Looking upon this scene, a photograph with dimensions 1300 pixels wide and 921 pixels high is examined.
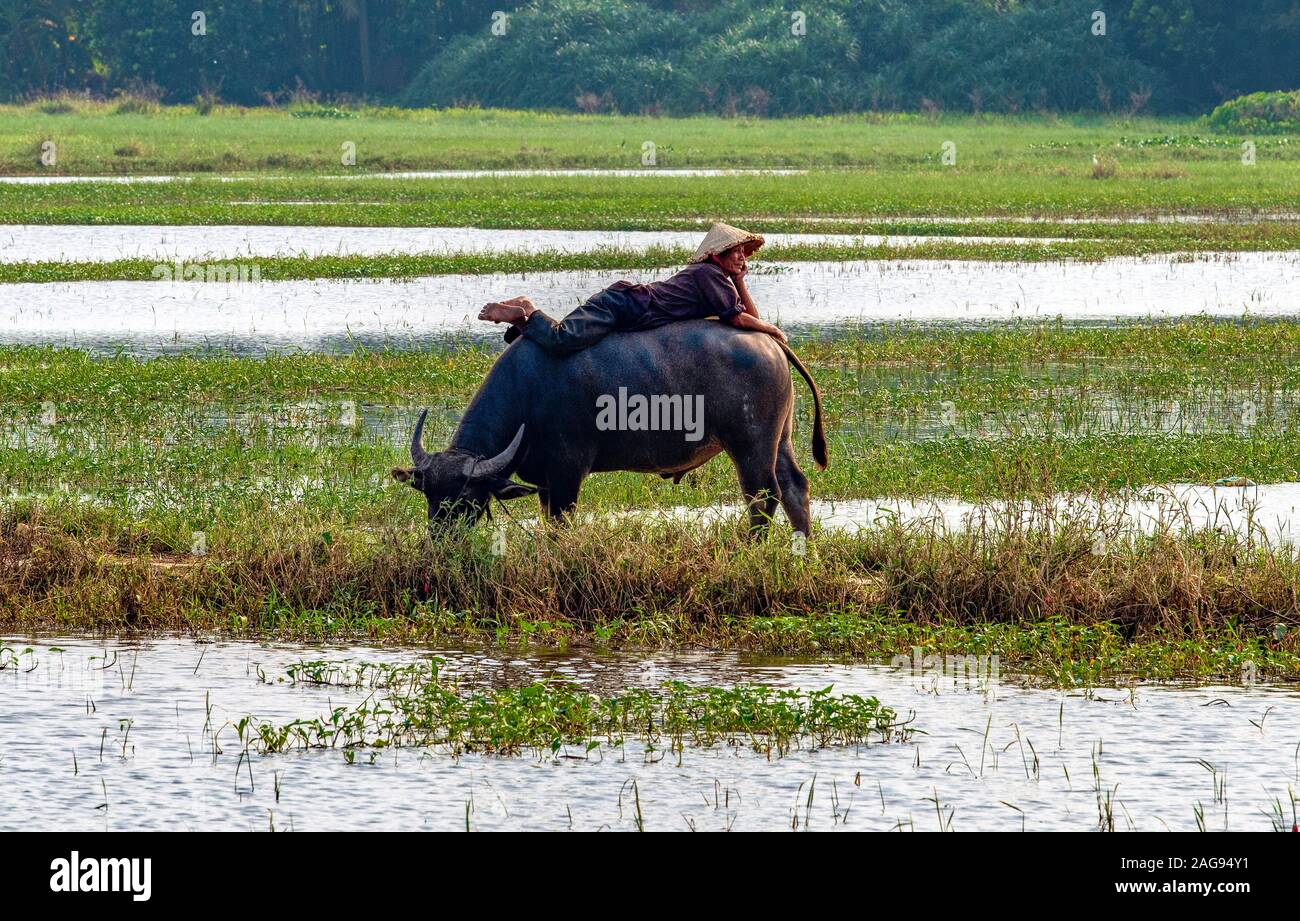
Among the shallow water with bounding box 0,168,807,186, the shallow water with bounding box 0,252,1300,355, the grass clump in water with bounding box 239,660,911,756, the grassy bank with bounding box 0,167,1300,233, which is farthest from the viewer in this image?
the shallow water with bounding box 0,168,807,186

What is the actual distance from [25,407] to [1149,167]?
29761mm

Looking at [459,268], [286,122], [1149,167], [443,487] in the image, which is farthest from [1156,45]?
[443,487]

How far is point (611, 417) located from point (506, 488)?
608mm

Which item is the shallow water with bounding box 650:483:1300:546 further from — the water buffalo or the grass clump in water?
the grass clump in water

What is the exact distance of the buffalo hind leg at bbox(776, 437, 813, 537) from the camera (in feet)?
30.9

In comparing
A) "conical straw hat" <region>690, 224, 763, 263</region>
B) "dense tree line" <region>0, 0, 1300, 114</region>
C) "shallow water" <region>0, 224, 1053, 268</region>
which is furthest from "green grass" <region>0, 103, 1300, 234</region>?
"conical straw hat" <region>690, 224, 763, 263</region>

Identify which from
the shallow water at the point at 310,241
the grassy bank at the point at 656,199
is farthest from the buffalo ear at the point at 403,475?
the grassy bank at the point at 656,199

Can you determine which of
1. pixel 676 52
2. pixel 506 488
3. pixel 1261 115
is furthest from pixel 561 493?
pixel 676 52

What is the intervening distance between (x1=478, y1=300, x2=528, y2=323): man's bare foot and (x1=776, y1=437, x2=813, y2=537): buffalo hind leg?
1468 millimetres

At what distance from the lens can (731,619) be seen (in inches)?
336

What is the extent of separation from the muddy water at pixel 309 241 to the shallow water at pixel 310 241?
1 centimetres

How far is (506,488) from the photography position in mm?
8758

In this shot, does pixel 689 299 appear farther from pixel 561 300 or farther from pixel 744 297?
pixel 561 300
